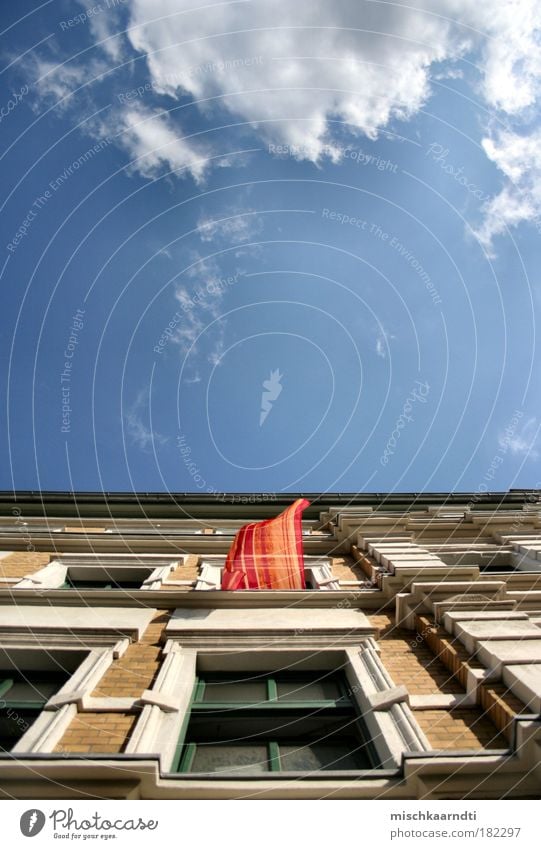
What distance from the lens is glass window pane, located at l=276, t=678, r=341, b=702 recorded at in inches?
283

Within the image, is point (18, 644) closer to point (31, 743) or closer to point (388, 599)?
point (31, 743)

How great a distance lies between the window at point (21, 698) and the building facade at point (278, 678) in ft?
0.09

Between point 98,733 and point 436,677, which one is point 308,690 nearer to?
point 436,677

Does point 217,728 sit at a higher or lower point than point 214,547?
lower

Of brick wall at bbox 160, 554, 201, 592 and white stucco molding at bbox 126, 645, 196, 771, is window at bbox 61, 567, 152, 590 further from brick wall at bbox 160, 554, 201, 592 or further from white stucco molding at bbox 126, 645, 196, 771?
white stucco molding at bbox 126, 645, 196, 771

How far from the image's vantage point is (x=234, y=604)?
9.46 m

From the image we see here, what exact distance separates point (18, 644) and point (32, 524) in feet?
28.0

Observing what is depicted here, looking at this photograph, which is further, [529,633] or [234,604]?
[234,604]

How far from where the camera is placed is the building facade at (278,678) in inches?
194

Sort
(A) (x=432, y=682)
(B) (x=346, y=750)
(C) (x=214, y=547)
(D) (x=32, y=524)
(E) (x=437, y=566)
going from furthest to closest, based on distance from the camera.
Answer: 1. (D) (x=32, y=524)
2. (C) (x=214, y=547)
3. (E) (x=437, y=566)
4. (A) (x=432, y=682)
5. (B) (x=346, y=750)

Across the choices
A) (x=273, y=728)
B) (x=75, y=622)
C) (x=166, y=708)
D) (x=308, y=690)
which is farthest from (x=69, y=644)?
(x=308, y=690)

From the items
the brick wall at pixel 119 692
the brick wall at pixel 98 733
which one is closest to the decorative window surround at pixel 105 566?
the brick wall at pixel 119 692

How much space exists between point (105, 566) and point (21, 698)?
5.53m
